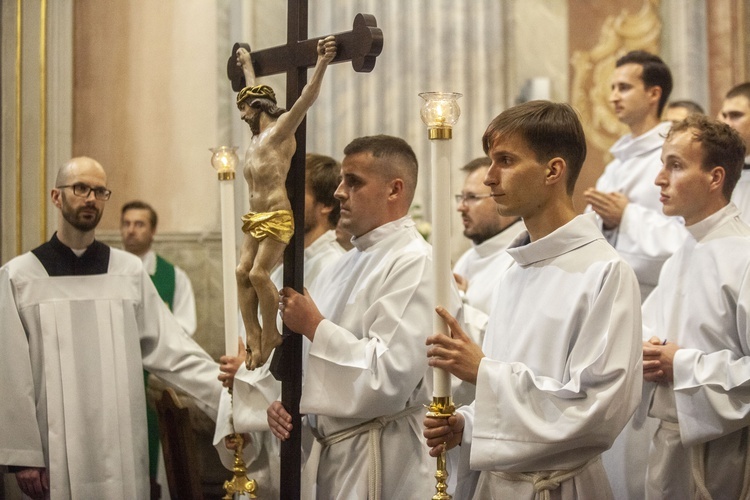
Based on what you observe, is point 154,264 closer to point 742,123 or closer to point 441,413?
point 742,123

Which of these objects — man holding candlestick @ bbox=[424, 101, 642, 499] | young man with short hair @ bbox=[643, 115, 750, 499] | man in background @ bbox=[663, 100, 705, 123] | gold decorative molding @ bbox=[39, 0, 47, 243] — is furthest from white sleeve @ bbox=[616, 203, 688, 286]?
gold decorative molding @ bbox=[39, 0, 47, 243]

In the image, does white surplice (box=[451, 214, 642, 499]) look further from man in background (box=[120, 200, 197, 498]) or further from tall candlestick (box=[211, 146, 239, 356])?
man in background (box=[120, 200, 197, 498])

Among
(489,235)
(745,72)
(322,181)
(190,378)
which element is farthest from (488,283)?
(745,72)

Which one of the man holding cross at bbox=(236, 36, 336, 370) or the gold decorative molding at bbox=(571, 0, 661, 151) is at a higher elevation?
the gold decorative molding at bbox=(571, 0, 661, 151)

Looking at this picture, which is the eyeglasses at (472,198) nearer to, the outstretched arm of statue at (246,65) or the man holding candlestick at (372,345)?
the man holding candlestick at (372,345)

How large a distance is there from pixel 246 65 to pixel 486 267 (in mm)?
2385

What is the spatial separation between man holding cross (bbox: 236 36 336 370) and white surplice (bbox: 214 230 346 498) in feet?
1.64

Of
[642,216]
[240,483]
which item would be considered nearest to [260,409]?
[240,483]

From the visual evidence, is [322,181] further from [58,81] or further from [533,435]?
[58,81]

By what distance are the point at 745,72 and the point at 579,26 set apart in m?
1.38

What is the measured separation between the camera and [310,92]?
304 centimetres

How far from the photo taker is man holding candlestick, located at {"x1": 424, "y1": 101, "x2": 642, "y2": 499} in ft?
8.55

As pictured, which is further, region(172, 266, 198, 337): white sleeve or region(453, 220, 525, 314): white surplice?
region(172, 266, 198, 337): white sleeve

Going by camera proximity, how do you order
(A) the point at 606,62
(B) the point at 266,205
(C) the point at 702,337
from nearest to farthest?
(B) the point at 266,205 → (C) the point at 702,337 → (A) the point at 606,62
